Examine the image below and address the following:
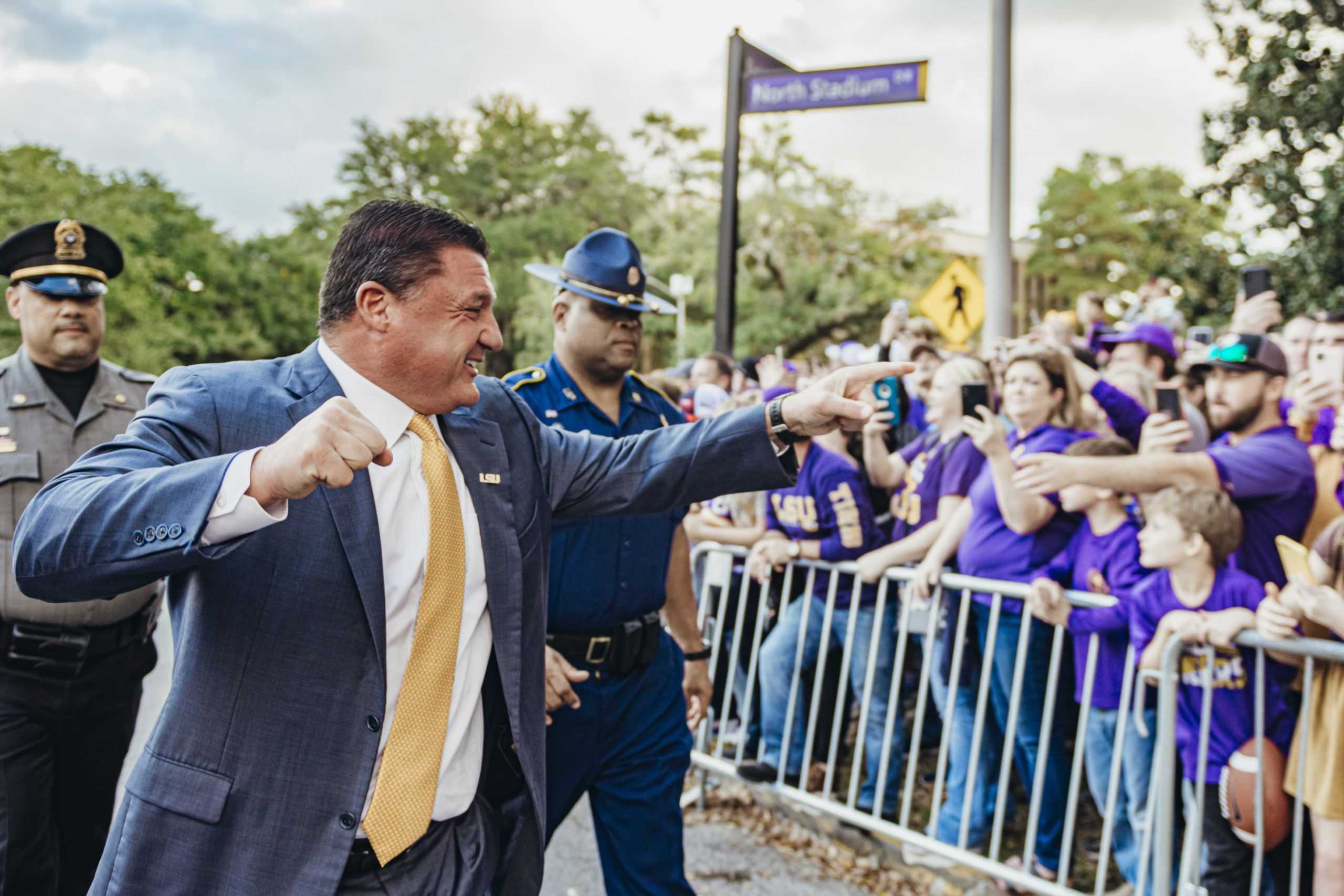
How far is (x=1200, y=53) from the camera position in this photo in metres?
19.6

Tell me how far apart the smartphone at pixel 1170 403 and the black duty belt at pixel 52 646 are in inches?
152

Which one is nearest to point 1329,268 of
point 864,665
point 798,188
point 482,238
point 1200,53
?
point 1200,53

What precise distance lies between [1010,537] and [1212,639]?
110cm

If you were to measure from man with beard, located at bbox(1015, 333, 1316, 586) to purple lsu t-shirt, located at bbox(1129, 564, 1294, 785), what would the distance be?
12.0 inches

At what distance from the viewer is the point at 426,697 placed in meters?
2.03

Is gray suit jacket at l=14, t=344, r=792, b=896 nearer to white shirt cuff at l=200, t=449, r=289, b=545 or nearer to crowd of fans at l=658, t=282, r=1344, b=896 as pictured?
white shirt cuff at l=200, t=449, r=289, b=545

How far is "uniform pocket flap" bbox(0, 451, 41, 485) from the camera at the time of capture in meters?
3.38

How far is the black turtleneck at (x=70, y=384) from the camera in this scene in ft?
11.9

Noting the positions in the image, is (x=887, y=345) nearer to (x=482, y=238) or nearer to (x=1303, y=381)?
(x=1303, y=381)

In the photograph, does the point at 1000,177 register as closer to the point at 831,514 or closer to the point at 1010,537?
the point at 831,514

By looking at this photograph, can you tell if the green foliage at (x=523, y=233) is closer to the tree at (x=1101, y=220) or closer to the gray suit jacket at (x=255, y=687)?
the tree at (x=1101, y=220)

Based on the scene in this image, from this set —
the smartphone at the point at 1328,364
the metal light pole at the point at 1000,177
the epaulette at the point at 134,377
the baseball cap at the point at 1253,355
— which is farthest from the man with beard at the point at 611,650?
the metal light pole at the point at 1000,177

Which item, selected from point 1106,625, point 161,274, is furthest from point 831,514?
point 161,274

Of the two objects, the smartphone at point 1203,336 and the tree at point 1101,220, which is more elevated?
the tree at point 1101,220
